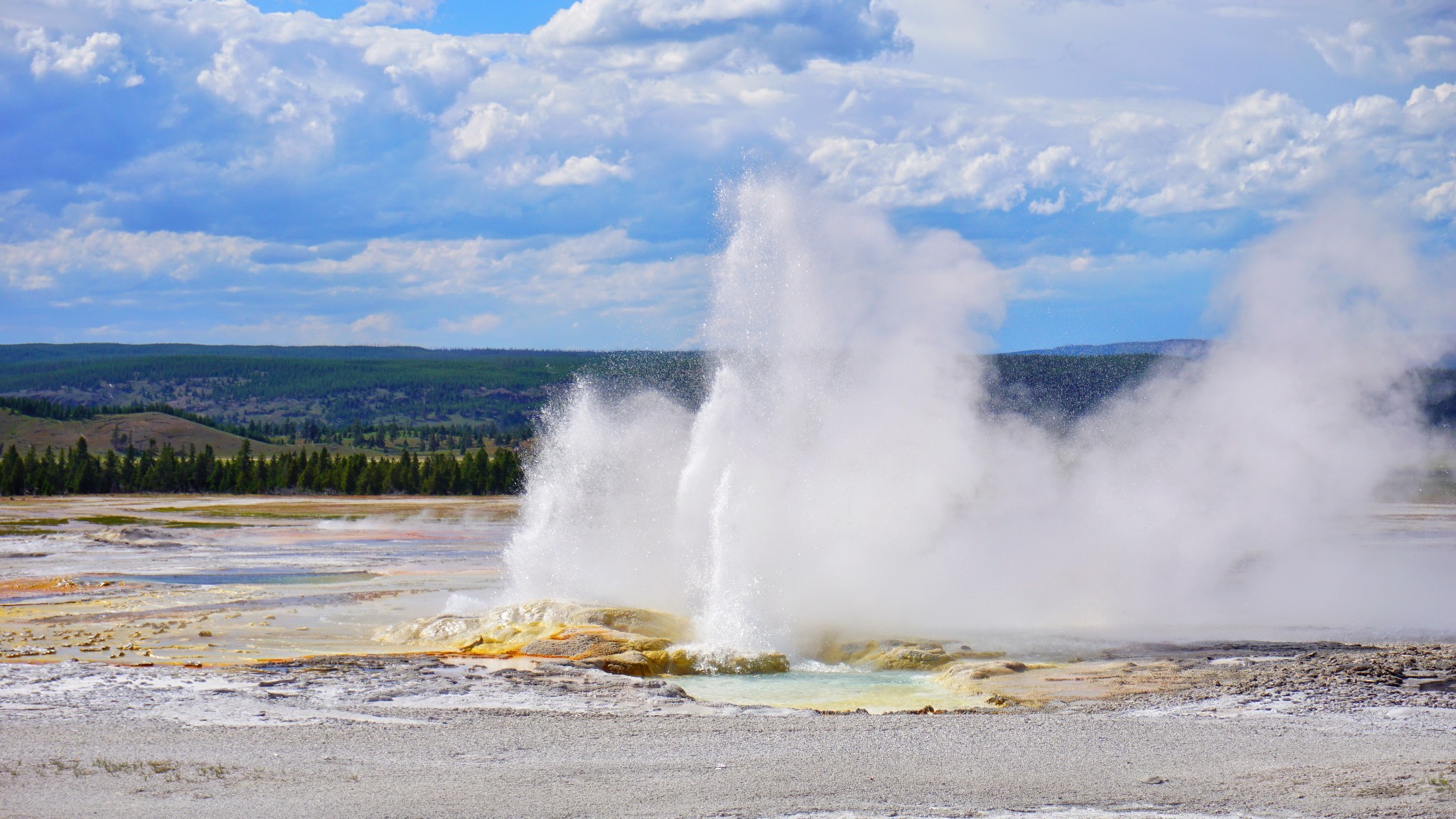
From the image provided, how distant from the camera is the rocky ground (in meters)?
10.7

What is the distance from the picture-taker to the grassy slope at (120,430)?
13912cm

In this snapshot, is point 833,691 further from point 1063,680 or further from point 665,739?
point 665,739

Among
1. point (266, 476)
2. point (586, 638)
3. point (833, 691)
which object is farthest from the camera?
point (266, 476)

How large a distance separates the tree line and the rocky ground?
242 ft

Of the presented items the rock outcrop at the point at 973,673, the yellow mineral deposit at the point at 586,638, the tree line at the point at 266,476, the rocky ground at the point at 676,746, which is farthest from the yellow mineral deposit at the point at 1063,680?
the tree line at the point at 266,476

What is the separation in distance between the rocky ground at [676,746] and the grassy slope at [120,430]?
432 feet

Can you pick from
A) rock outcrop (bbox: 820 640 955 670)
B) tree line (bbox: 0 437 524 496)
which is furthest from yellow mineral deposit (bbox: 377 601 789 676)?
tree line (bbox: 0 437 524 496)

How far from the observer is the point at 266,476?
94.8 metres

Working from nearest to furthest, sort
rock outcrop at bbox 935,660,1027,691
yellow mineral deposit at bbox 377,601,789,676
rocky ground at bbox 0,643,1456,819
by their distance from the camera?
rocky ground at bbox 0,643,1456,819
rock outcrop at bbox 935,660,1027,691
yellow mineral deposit at bbox 377,601,789,676

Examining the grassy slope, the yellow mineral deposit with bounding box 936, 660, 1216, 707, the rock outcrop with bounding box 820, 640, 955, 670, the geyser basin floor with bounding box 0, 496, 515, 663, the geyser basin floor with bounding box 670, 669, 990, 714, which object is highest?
the grassy slope

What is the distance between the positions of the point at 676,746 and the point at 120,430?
152811 mm

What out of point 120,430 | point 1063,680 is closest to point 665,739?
point 1063,680

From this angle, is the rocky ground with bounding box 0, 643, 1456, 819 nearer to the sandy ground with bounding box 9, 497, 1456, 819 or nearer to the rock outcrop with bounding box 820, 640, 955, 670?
the sandy ground with bounding box 9, 497, 1456, 819

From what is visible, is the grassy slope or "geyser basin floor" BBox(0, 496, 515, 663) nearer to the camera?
"geyser basin floor" BBox(0, 496, 515, 663)
